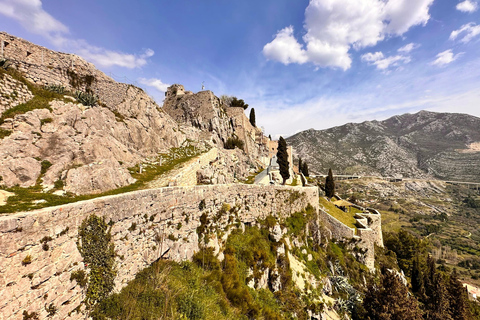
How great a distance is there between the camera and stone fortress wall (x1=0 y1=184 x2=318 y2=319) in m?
4.06

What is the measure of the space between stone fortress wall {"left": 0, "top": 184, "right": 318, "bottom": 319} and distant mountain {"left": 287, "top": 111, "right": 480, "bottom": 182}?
403 feet

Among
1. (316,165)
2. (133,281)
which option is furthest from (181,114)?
(316,165)

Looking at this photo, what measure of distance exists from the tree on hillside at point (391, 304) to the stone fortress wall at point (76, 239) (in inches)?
580

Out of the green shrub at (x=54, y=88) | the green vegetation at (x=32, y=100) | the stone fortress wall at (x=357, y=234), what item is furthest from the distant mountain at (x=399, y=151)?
the green vegetation at (x=32, y=100)

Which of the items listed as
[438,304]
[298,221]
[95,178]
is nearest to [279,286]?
[298,221]

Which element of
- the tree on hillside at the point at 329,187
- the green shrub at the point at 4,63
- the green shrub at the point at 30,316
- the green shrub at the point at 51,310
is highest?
the green shrub at the point at 4,63

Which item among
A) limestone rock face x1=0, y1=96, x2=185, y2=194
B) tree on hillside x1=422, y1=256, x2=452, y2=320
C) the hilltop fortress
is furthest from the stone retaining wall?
limestone rock face x1=0, y1=96, x2=185, y2=194

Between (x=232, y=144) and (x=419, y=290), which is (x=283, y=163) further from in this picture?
(x=419, y=290)

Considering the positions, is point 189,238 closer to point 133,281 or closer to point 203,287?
point 203,287

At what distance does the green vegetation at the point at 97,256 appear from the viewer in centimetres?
562

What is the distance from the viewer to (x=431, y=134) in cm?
17450

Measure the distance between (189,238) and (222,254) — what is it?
106 inches

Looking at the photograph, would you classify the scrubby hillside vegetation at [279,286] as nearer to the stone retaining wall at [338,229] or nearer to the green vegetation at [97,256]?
the green vegetation at [97,256]

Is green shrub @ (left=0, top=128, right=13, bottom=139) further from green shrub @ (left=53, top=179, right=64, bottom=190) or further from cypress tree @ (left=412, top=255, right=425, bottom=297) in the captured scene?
cypress tree @ (left=412, top=255, right=425, bottom=297)
